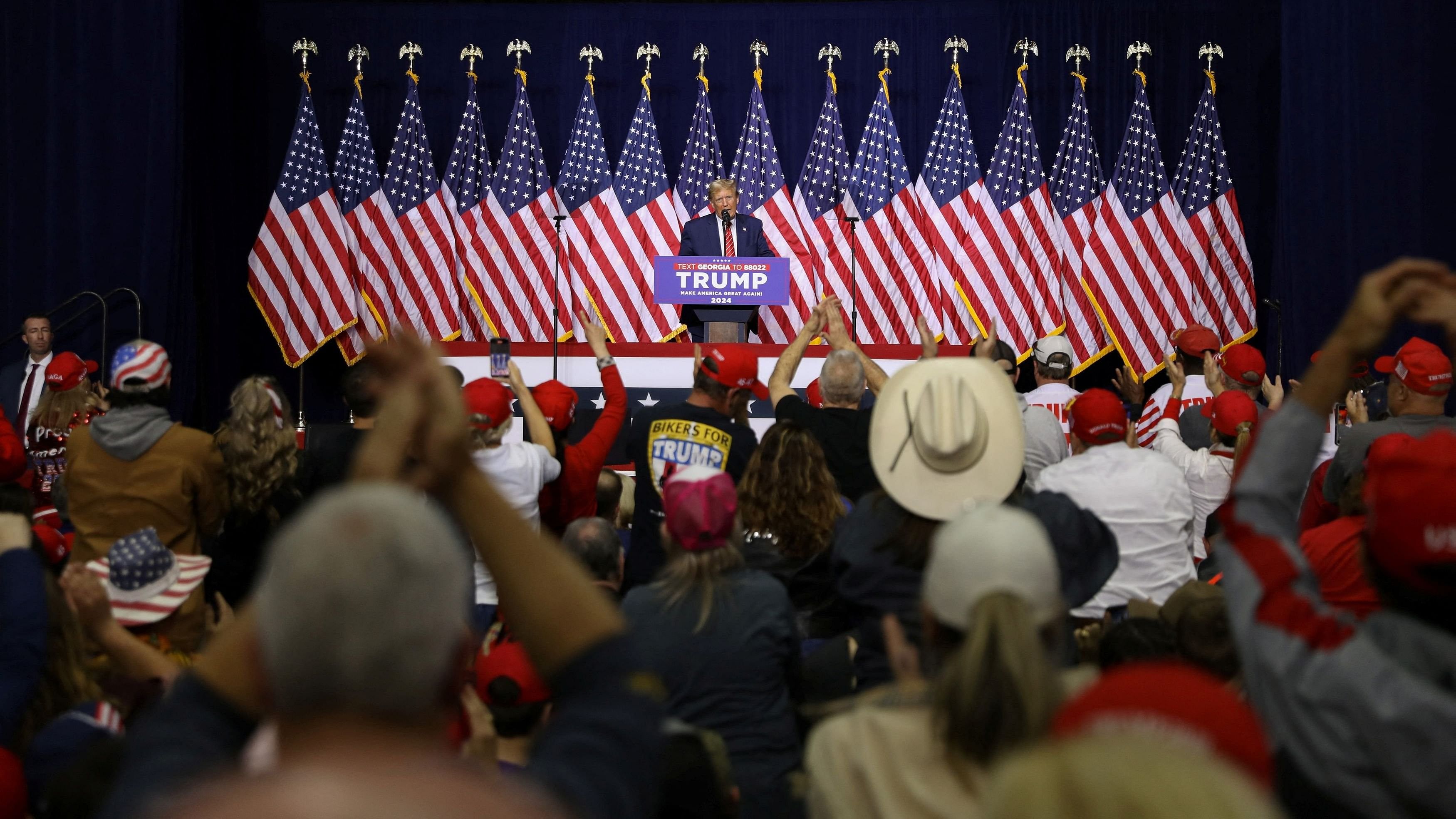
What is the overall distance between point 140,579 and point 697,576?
1.34 meters

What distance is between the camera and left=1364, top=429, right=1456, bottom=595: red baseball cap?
1.63 meters

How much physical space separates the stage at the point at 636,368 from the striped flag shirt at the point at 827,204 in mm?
3675

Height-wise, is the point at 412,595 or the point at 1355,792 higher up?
the point at 412,595

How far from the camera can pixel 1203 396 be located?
6.69 m

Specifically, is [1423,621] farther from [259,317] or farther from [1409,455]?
[259,317]

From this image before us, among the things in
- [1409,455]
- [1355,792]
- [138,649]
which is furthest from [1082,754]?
[138,649]

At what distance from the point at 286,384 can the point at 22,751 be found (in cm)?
1075

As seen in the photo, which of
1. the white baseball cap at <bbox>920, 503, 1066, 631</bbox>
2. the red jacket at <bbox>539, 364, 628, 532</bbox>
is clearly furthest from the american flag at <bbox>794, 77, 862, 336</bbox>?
the white baseball cap at <bbox>920, 503, 1066, 631</bbox>

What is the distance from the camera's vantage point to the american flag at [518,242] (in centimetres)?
1177

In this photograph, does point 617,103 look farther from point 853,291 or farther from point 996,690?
point 996,690

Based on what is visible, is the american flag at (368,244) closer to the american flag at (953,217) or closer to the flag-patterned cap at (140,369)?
the american flag at (953,217)

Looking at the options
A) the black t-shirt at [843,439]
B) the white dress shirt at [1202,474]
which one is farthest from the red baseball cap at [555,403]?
the white dress shirt at [1202,474]

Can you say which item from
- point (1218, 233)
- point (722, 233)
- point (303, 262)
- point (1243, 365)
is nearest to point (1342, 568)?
point (1243, 365)

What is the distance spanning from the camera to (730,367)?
4.54 m
